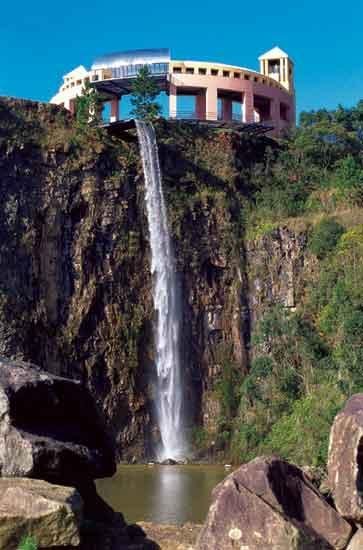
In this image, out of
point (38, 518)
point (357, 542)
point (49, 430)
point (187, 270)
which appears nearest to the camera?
Answer: point (38, 518)

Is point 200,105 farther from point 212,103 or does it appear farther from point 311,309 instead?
point 311,309

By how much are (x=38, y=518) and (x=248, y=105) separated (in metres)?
42.7

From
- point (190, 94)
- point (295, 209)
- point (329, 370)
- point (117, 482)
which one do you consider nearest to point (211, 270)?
point (295, 209)

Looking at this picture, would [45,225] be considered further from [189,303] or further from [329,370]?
[329,370]

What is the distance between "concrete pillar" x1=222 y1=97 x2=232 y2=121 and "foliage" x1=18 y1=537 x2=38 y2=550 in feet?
143

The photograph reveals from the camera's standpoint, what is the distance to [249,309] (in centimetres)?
3862

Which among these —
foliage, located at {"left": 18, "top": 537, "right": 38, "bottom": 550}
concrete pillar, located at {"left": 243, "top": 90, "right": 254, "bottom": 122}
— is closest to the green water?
foliage, located at {"left": 18, "top": 537, "right": 38, "bottom": 550}

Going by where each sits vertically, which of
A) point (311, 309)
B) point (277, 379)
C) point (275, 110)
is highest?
point (275, 110)

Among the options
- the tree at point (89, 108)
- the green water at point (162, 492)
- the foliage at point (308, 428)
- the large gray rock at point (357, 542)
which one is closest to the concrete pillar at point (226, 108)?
the tree at point (89, 108)

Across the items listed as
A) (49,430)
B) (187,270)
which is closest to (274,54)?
(187,270)

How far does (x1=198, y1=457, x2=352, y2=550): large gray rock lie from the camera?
890 cm

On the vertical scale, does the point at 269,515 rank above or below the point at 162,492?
above

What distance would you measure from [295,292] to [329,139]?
10.9 m

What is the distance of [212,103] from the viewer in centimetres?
4834
